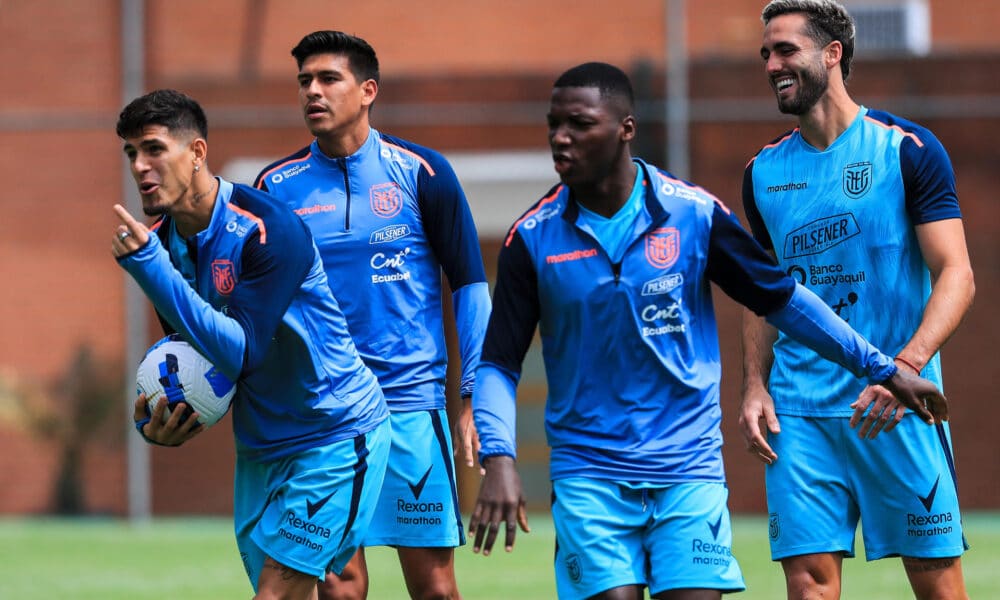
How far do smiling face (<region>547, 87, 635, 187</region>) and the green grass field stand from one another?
5159 mm

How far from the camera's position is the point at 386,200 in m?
6.48

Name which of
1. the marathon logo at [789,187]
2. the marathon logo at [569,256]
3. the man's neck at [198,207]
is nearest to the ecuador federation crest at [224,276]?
the man's neck at [198,207]

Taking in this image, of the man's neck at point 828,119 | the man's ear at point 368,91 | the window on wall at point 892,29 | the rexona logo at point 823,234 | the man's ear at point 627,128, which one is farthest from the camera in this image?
the window on wall at point 892,29

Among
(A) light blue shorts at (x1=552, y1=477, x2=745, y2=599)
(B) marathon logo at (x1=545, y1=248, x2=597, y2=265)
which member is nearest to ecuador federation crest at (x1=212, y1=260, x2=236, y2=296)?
(B) marathon logo at (x1=545, y1=248, x2=597, y2=265)

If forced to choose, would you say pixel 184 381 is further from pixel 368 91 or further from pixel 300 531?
pixel 368 91

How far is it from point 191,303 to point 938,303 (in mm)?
2450

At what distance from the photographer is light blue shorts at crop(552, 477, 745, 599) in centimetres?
483

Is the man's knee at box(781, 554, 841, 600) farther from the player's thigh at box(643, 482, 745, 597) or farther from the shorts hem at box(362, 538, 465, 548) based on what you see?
the shorts hem at box(362, 538, 465, 548)

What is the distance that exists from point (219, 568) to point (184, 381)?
6.70 meters

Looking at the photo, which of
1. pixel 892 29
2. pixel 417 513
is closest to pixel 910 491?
pixel 417 513

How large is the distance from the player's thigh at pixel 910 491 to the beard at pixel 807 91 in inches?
44.9

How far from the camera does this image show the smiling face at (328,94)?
251 inches

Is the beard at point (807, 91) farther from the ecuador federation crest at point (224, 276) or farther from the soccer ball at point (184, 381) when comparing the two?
the soccer ball at point (184, 381)

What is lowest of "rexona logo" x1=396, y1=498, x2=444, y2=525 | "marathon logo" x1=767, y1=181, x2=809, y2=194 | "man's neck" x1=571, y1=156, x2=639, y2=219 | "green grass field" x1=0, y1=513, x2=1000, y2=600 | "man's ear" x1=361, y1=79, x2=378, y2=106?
"green grass field" x1=0, y1=513, x2=1000, y2=600
